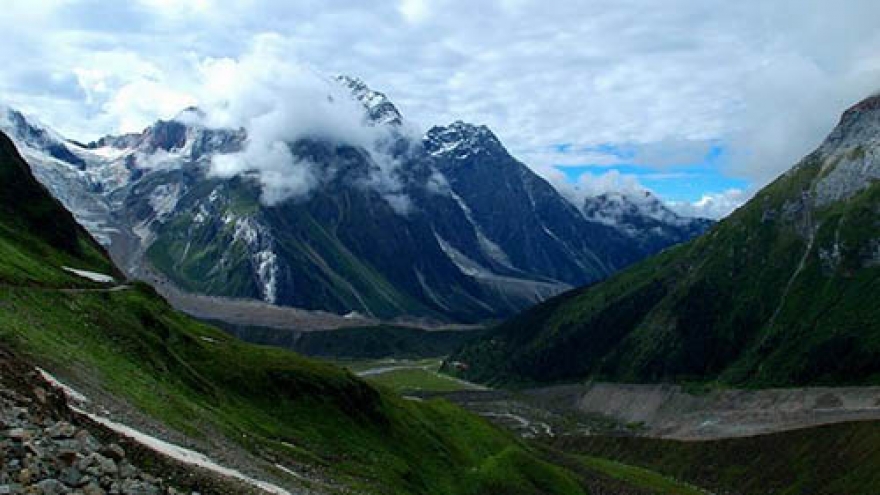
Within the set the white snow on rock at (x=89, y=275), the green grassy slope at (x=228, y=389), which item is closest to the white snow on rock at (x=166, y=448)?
the green grassy slope at (x=228, y=389)

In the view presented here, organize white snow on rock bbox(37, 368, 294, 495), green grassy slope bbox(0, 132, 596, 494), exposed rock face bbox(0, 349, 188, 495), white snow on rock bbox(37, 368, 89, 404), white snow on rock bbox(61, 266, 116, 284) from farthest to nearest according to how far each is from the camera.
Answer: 1. white snow on rock bbox(61, 266, 116, 284)
2. green grassy slope bbox(0, 132, 596, 494)
3. white snow on rock bbox(37, 368, 89, 404)
4. white snow on rock bbox(37, 368, 294, 495)
5. exposed rock face bbox(0, 349, 188, 495)

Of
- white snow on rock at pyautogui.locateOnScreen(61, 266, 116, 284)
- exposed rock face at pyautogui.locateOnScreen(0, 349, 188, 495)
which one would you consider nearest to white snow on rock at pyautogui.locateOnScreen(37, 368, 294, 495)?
exposed rock face at pyautogui.locateOnScreen(0, 349, 188, 495)

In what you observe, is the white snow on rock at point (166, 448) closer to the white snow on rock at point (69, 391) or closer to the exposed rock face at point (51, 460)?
the white snow on rock at point (69, 391)

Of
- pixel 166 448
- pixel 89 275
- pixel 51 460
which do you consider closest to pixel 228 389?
pixel 89 275

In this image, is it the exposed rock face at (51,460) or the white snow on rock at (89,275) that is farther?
the white snow on rock at (89,275)

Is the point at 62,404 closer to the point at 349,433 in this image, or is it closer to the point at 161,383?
the point at 161,383

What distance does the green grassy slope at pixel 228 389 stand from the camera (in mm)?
65312

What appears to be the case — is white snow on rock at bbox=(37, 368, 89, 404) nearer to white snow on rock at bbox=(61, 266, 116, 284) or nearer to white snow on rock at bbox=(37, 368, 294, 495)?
white snow on rock at bbox=(37, 368, 294, 495)

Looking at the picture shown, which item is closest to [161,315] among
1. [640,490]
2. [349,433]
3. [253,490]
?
[349,433]

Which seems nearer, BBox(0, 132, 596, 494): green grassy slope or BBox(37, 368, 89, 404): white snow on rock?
BBox(37, 368, 89, 404): white snow on rock

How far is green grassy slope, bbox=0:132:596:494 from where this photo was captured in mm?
65312

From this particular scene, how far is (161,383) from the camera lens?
7375 cm

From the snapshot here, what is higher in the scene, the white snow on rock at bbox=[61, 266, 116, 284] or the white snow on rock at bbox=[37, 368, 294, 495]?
the white snow on rock at bbox=[61, 266, 116, 284]

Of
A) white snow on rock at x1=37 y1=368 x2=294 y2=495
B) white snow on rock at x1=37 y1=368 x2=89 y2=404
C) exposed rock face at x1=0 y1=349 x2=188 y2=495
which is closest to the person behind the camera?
exposed rock face at x1=0 y1=349 x2=188 y2=495
